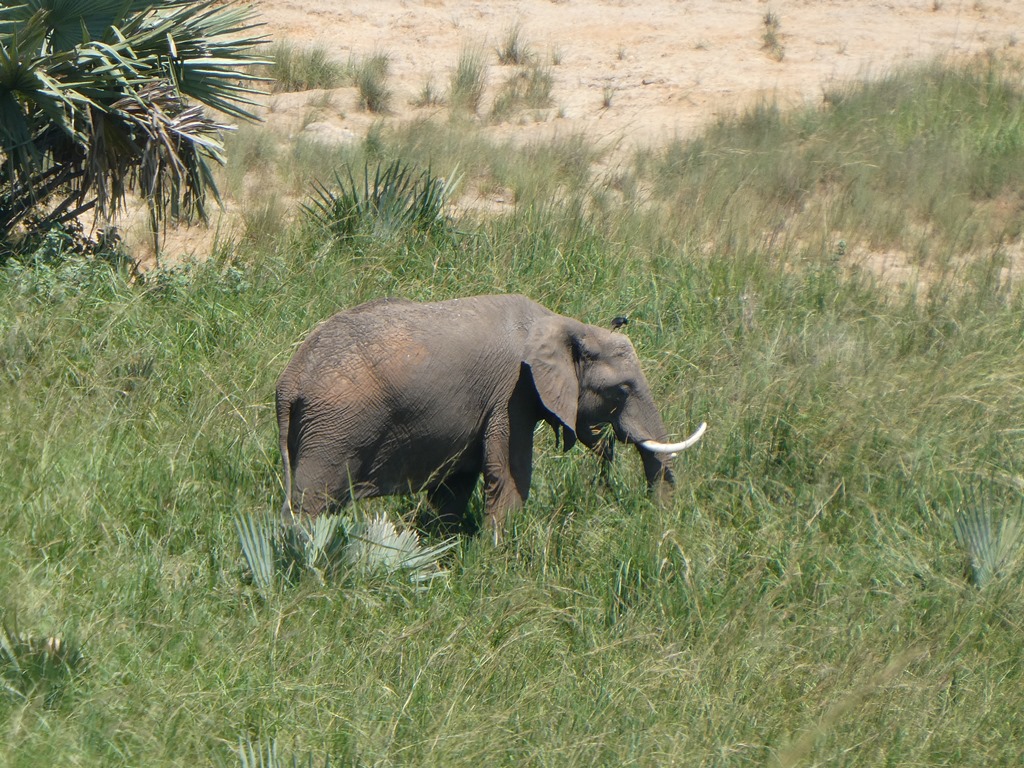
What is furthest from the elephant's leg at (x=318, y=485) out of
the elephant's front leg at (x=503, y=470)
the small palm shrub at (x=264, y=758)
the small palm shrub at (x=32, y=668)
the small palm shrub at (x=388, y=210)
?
the small palm shrub at (x=388, y=210)

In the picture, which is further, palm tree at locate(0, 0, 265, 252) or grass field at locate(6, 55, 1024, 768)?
palm tree at locate(0, 0, 265, 252)

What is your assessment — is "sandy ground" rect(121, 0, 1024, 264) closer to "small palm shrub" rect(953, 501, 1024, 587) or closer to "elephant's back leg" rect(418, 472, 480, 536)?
Result: "elephant's back leg" rect(418, 472, 480, 536)

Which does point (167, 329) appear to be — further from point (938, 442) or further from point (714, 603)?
point (938, 442)

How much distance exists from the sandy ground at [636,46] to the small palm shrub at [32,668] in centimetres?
875

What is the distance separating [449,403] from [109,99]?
4058 mm

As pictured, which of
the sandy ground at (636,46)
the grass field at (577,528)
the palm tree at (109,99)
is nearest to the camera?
the grass field at (577,528)

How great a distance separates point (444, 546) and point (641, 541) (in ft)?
2.74

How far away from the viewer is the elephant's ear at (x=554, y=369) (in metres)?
5.75

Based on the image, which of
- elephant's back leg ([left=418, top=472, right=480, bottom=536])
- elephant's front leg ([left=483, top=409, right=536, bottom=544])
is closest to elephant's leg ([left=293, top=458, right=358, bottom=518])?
elephant's front leg ([left=483, top=409, right=536, bottom=544])

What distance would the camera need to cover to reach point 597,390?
602 centimetres

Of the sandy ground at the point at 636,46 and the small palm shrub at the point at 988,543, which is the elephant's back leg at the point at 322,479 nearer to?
the small palm shrub at the point at 988,543

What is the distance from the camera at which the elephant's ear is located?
5754 mm

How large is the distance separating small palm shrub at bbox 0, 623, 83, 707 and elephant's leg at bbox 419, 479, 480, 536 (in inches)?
83.1

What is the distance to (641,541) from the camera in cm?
570
